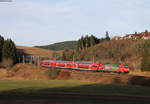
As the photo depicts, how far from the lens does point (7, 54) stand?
118 metres

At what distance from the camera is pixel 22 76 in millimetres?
83500

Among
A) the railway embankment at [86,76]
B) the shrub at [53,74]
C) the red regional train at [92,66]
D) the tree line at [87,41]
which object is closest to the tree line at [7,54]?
the railway embankment at [86,76]

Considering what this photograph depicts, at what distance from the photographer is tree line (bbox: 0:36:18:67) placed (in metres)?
114

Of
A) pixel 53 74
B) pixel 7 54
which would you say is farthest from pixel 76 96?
pixel 7 54

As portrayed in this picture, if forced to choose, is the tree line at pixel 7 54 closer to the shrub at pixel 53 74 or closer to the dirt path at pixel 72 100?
the shrub at pixel 53 74

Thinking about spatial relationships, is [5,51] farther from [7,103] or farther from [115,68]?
[7,103]

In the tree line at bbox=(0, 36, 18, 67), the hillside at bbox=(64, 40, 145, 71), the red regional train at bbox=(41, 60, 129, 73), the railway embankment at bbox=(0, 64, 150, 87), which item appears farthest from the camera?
the hillside at bbox=(64, 40, 145, 71)

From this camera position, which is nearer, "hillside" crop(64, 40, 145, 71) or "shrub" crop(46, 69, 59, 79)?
"shrub" crop(46, 69, 59, 79)

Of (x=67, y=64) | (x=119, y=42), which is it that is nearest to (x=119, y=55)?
(x=119, y=42)

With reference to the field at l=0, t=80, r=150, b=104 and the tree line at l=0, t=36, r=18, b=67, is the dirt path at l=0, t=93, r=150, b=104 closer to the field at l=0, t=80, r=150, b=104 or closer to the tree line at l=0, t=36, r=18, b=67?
the field at l=0, t=80, r=150, b=104

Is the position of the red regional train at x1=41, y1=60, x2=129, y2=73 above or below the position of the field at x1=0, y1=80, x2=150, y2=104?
above

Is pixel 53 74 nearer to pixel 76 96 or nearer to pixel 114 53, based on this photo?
pixel 76 96

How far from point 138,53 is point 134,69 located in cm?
2845

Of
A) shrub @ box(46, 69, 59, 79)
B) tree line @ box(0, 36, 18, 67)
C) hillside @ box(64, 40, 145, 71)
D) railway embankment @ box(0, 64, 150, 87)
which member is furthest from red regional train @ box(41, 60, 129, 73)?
hillside @ box(64, 40, 145, 71)
